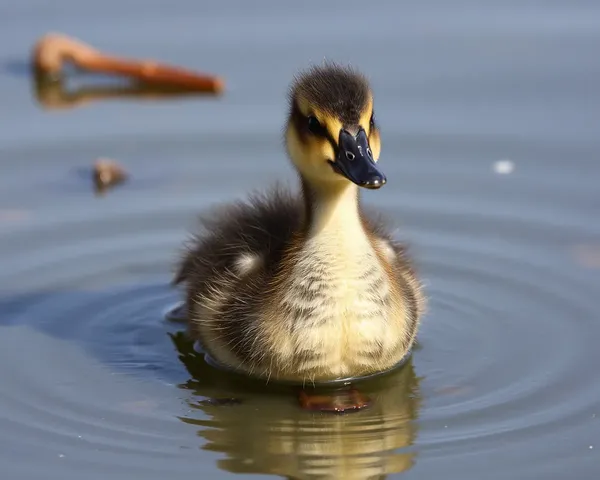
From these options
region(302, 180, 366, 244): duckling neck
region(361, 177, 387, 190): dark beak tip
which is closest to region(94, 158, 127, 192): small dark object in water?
region(302, 180, 366, 244): duckling neck

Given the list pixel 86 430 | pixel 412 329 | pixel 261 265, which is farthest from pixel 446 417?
pixel 86 430

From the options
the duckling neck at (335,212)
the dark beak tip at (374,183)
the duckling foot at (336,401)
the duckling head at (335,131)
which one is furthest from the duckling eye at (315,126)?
the duckling foot at (336,401)

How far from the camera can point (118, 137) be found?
947cm

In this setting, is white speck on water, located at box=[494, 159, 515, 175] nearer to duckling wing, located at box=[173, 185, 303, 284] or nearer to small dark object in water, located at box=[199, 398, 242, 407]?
duckling wing, located at box=[173, 185, 303, 284]

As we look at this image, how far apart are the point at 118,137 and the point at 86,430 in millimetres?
3638

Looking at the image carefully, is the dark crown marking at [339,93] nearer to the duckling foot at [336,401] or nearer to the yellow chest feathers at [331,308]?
the yellow chest feathers at [331,308]

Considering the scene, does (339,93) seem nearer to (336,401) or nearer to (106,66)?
(336,401)

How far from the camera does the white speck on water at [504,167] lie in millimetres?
8852

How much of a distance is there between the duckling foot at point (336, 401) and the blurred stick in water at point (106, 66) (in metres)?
3.83

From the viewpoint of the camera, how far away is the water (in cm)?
608

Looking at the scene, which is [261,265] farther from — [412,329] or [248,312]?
[412,329]

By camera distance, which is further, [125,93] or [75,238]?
[125,93]

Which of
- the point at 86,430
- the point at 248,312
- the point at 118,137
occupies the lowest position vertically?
the point at 86,430

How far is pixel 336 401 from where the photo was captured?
647 centimetres
